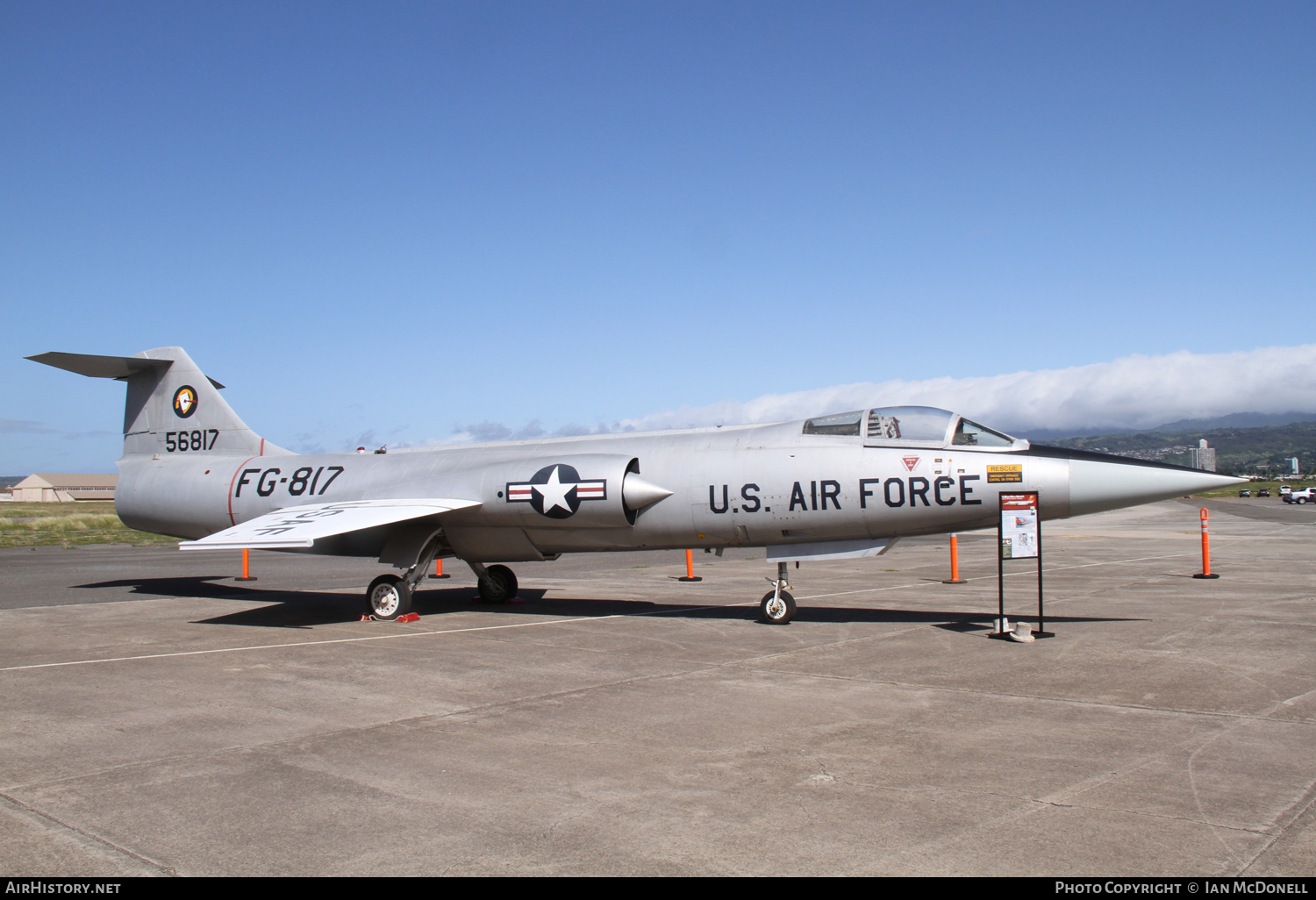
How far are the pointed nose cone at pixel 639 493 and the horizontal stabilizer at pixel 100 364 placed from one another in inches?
412

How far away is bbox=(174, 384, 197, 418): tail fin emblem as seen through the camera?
17172 millimetres

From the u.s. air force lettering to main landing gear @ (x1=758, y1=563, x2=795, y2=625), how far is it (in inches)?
104

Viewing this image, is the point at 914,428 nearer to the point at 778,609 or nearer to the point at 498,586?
the point at 778,609

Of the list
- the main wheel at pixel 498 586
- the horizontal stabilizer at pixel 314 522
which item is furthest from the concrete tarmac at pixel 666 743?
the main wheel at pixel 498 586

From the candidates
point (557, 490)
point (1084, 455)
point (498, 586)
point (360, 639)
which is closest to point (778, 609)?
point (557, 490)

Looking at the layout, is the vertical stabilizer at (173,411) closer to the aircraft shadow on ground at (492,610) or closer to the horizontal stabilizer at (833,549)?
the aircraft shadow on ground at (492,610)

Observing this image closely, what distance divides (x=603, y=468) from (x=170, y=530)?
30.6 ft

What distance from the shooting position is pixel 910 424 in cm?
1175

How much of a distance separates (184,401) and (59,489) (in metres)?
141

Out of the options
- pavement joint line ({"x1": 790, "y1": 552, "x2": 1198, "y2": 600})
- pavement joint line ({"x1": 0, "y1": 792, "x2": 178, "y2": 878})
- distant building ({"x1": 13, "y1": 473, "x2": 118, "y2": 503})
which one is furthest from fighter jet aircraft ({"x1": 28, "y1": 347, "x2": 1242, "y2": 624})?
distant building ({"x1": 13, "y1": 473, "x2": 118, "y2": 503})

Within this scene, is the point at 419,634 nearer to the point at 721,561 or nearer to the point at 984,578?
the point at 984,578

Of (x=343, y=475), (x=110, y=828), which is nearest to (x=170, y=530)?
(x=343, y=475)
